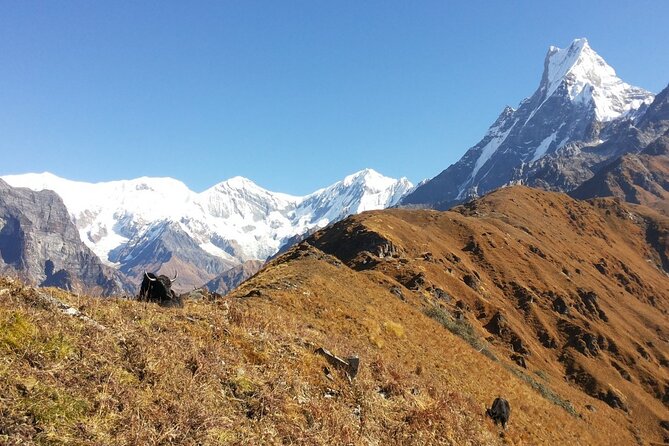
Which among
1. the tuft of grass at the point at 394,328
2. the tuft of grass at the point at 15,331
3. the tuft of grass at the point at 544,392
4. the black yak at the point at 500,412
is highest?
the tuft of grass at the point at 15,331

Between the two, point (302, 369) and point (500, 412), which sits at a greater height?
point (302, 369)

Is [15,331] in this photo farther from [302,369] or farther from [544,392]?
[544,392]

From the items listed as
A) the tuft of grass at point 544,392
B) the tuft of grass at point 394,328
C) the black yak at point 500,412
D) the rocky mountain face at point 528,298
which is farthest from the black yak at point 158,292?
the tuft of grass at point 544,392

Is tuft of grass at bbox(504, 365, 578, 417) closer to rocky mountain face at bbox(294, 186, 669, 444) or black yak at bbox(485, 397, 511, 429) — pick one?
rocky mountain face at bbox(294, 186, 669, 444)

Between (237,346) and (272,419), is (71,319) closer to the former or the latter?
(237,346)

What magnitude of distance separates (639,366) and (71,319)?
388ft

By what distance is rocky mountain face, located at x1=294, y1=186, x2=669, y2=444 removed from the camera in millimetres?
69312

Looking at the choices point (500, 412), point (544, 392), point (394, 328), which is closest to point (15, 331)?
point (500, 412)

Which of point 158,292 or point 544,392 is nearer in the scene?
point 158,292

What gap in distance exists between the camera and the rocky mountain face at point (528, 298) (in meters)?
69.3

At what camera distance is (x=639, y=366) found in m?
99.2

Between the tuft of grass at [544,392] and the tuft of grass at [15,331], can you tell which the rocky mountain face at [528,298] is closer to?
the tuft of grass at [544,392]

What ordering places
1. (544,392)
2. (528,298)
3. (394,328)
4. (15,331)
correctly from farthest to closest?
(528,298) < (544,392) < (394,328) < (15,331)

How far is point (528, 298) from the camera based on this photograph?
3907 inches
